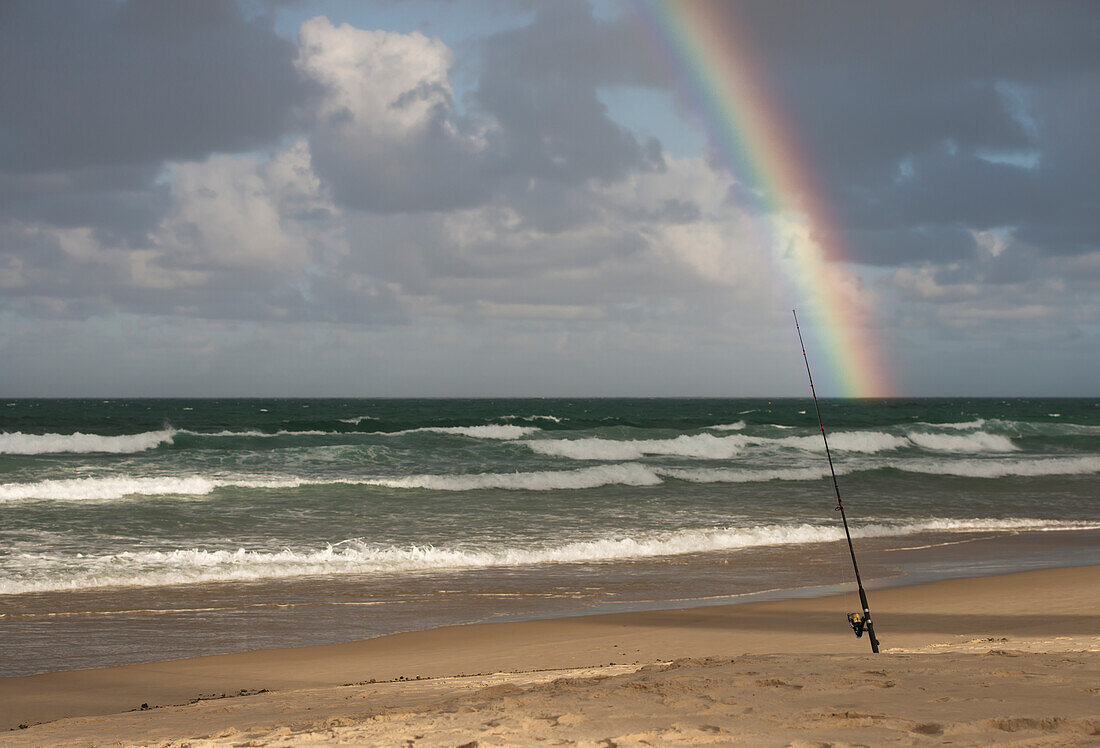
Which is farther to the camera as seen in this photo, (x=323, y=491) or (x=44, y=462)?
(x=44, y=462)

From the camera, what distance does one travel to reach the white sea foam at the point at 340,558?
33.4ft

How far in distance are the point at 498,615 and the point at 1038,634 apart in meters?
5.01

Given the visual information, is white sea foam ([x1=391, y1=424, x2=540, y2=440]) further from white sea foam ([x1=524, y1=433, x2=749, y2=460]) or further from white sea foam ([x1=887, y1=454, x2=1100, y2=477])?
white sea foam ([x1=887, y1=454, x2=1100, y2=477])

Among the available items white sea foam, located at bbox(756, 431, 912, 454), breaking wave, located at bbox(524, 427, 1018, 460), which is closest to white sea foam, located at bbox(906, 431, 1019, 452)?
breaking wave, located at bbox(524, 427, 1018, 460)

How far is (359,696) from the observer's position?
530 cm

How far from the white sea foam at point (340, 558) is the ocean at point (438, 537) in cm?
4

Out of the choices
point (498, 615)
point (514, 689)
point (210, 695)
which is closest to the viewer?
point (514, 689)

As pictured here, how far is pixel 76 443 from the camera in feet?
112

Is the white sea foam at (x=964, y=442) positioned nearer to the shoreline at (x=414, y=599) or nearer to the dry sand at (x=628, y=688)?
the shoreline at (x=414, y=599)

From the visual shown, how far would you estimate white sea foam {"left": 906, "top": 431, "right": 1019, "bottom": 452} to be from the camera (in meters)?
39.3

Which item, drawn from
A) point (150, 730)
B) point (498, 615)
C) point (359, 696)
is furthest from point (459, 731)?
point (498, 615)

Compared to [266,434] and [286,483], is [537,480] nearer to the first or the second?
[286,483]

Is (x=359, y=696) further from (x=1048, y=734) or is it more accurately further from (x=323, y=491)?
(x=323, y=491)

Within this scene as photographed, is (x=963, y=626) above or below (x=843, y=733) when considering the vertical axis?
below
